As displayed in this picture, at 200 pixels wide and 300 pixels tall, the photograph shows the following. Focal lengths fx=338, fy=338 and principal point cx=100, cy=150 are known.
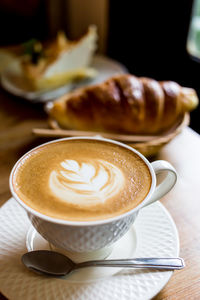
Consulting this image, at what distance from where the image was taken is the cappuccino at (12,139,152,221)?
0.56 m

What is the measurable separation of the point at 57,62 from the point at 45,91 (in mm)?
144

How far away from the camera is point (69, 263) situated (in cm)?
60

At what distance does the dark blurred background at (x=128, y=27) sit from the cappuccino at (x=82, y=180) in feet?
2.84

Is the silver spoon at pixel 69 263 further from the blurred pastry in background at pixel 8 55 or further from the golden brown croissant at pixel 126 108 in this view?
the blurred pastry in background at pixel 8 55

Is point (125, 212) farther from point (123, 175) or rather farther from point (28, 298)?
point (28, 298)

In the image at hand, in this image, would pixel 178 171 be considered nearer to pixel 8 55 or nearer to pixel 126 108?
pixel 126 108

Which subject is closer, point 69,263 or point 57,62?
point 69,263

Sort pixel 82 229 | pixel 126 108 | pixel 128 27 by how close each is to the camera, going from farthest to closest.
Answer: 1. pixel 128 27
2. pixel 126 108
3. pixel 82 229

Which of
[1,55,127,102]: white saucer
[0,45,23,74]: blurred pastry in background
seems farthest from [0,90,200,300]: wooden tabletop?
[0,45,23,74]: blurred pastry in background

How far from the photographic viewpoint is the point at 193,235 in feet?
2.41

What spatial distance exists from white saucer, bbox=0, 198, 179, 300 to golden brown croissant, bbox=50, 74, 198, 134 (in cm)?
46

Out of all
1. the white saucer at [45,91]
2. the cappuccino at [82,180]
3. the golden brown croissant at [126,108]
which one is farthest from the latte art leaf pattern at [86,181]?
the white saucer at [45,91]

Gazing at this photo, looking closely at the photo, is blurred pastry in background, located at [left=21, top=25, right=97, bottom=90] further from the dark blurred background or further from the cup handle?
the cup handle

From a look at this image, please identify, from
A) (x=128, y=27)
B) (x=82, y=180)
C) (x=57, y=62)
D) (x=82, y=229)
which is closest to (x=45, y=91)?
(x=57, y=62)
